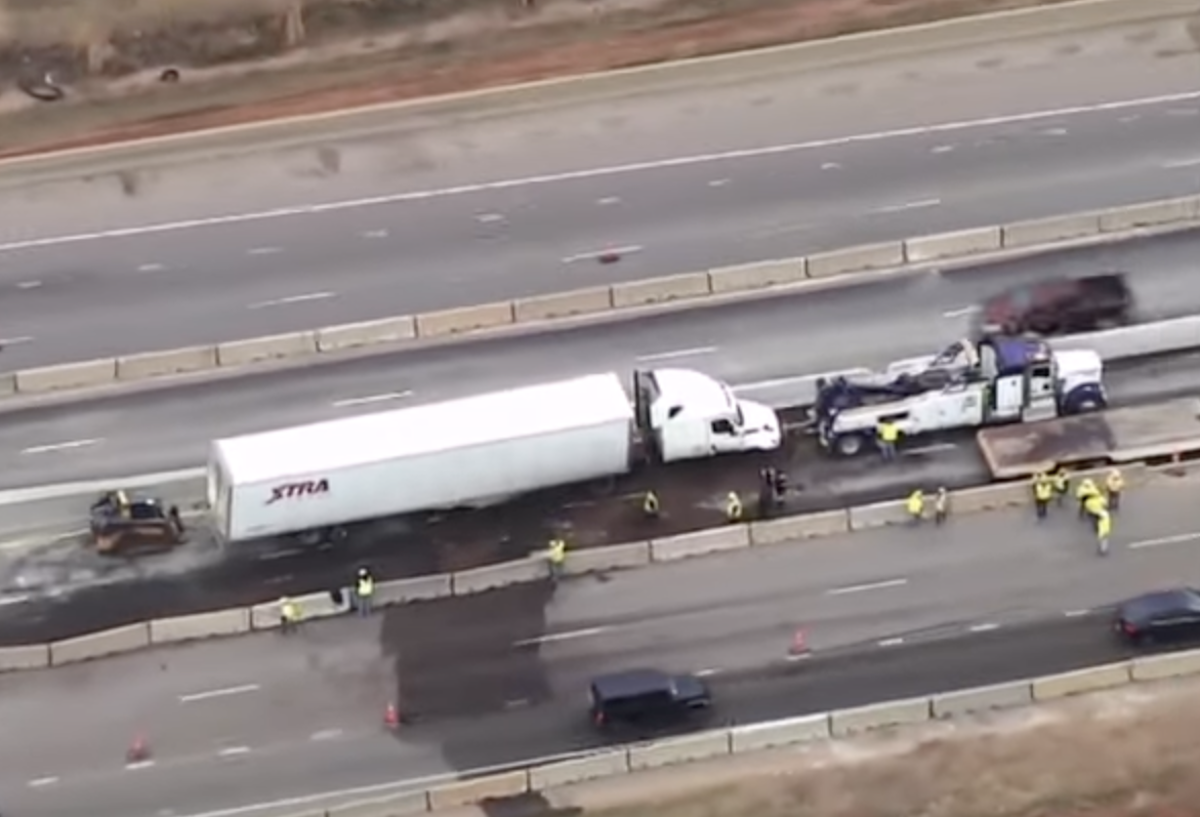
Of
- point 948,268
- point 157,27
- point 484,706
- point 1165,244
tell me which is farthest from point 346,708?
point 157,27

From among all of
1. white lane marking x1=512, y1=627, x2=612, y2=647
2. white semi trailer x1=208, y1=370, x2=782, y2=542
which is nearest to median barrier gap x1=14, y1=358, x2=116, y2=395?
white semi trailer x1=208, y1=370, x2=782, y2=542

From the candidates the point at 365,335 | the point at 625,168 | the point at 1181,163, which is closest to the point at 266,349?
the point at 365,335

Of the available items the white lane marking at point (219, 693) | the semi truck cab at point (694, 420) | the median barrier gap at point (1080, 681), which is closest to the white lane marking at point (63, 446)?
the white lane marking at point (219, 693)

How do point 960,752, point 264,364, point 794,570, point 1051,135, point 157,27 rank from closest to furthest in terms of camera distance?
point 960,752 < point 794,570 < point 264,364 < point 1051,135 < point 157,27

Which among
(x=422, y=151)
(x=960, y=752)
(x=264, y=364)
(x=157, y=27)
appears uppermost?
(x=157, y=27)

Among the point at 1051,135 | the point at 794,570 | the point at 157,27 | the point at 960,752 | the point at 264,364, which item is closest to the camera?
the point at 960,752

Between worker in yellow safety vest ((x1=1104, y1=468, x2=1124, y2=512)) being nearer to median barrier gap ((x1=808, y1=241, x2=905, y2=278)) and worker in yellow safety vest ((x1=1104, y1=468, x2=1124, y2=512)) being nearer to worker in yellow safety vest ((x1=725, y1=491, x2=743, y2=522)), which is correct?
worker in yellow safety vest ((x1=725, y1=491, x2=743, y2=522))

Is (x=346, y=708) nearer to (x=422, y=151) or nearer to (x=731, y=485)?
(x=731, y=485)
